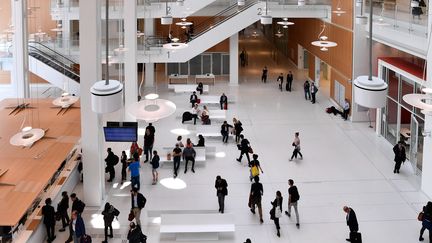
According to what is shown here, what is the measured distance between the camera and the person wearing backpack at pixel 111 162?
1623 cm

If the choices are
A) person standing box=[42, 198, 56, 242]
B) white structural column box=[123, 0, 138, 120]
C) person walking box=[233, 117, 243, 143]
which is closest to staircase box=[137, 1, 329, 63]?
white structural column box=[123, 0, 138, 120]

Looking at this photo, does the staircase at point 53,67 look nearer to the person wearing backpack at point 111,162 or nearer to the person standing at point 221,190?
the person wearing backpack at point 111,162

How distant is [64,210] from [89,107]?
270cm

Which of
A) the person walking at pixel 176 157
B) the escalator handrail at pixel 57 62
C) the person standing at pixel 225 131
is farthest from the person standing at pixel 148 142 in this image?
the escalator handrail at pixel 57 62

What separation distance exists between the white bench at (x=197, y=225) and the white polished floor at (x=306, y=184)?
0.99ft

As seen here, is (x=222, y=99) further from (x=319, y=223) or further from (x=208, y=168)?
(x=319, y=223)

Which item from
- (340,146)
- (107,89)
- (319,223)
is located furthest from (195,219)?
(340,146)

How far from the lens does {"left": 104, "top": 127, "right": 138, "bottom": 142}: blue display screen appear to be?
14477 millimetres

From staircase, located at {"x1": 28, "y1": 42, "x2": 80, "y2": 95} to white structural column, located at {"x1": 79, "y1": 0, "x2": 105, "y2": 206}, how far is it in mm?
11381

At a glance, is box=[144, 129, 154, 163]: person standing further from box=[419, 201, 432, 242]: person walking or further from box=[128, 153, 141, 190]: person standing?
box=[419, 201, 432, 242]: person walking

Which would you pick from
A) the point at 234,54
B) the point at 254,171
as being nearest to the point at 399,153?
the point at 254,171

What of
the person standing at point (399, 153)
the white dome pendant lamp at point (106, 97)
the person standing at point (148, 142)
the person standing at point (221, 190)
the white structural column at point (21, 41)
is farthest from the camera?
the white structural column at point (21, 41)

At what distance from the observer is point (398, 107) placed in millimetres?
20000

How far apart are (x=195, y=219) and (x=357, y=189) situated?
5.49m
